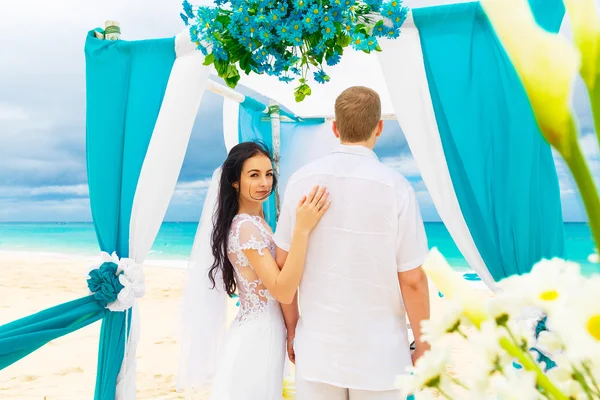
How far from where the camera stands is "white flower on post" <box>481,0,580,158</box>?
0.98 feet

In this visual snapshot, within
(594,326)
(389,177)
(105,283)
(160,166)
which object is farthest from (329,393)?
(594,326)

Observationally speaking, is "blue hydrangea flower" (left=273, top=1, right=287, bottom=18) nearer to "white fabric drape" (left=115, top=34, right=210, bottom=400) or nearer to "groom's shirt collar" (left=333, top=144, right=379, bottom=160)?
"groom's shirt collar" (left=333, top=144, right=379, bottom=160)

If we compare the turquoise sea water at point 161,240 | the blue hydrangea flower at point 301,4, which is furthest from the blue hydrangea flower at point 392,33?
the turquoise sea water at point 161,240

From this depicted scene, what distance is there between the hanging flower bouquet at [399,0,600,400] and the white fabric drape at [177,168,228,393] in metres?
2.31

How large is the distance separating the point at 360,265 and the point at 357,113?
555 mm

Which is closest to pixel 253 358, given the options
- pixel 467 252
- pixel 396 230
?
pixel 396 230

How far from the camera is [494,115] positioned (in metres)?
2.11

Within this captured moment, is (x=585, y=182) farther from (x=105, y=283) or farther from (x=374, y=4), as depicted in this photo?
(x=105, y=283)

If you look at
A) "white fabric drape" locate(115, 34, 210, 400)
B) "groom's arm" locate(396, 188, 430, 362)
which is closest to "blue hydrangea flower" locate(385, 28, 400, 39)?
"groom's arm" locate(396, 188, 430, 362)

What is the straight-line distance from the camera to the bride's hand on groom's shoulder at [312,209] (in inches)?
70.4

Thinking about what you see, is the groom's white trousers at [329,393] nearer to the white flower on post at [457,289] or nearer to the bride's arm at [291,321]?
the bride's arm at [291,321]

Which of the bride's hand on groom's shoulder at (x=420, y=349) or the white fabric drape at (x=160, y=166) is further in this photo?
the white fabric drape at (x=160, y=166)

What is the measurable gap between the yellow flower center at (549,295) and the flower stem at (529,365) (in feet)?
0.16

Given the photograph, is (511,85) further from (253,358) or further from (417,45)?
(253,358)
